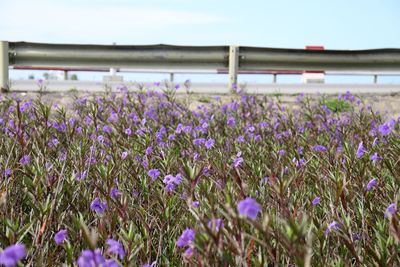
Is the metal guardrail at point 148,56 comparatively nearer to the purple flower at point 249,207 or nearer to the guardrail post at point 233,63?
the guardrail post at point 233,63

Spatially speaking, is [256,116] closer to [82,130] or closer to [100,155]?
[82,130]

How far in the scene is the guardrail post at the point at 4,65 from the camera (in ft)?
28.2

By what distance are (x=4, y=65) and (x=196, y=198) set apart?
7096mm

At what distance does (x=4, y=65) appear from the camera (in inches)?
340

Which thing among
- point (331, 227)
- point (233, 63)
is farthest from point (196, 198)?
point (233, 63)

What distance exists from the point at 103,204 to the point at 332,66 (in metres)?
8.11

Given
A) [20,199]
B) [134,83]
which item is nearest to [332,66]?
[134,83]

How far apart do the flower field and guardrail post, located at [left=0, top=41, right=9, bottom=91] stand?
12.5 ft

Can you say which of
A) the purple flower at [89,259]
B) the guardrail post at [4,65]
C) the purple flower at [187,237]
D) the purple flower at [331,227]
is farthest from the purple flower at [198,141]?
the guardrail post at [4,65]

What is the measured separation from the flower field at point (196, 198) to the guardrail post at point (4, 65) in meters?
3.81

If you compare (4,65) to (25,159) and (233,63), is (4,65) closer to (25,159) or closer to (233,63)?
(233,63)

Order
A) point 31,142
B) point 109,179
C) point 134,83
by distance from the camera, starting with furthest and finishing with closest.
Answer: point 134,83 → point 31,142 → point 109,179

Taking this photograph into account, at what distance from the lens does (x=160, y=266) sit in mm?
2322

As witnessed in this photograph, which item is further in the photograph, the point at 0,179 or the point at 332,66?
the point at 332,66
